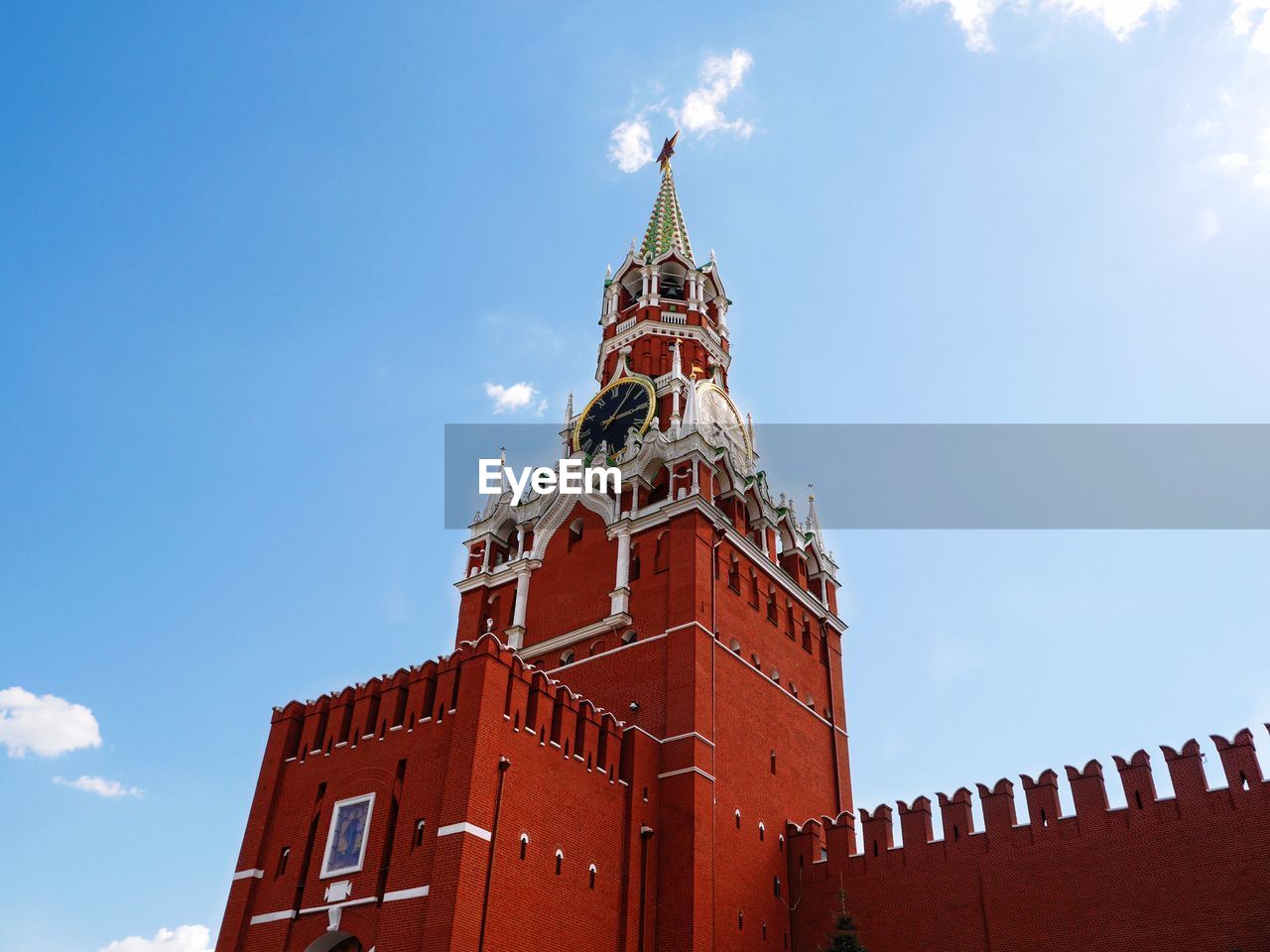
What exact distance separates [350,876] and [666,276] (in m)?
35.7

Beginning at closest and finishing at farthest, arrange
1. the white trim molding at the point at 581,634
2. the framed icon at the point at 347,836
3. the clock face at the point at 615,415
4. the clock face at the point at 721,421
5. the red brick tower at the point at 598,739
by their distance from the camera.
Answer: the red brick tower at the point at 598,739 < the framed icon at the point at 347,836 < the white trim molding at the point at 581,634 < the clock face at the point at 721,421 < the clock face at the point at 615,415

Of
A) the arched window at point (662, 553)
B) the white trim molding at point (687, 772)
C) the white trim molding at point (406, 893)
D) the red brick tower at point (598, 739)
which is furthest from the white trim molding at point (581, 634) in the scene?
the white trim molding at point (406, 893)

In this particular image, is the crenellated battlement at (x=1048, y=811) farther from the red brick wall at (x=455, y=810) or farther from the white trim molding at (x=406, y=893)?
the white trim molding at (x=406, y=893)

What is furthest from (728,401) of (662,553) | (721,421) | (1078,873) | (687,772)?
(1078,873)

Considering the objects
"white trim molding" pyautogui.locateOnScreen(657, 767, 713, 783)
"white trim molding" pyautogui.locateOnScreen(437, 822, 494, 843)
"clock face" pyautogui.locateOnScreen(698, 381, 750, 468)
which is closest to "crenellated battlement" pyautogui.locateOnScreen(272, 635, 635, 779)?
"white trim molding" pyautogui.locateOnScreen(657, 767, 713, 783)

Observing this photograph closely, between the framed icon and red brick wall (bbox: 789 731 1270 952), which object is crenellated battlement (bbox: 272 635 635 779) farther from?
red brick wall (bbox: 789 731 1270 952)

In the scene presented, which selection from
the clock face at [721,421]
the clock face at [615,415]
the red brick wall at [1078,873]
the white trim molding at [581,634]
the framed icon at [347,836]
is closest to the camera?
the red brick wall at [1078,873]

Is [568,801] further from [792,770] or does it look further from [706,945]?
[792,770]

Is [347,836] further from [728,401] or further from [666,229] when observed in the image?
[666,229]

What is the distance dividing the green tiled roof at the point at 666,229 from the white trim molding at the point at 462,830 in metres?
35.3

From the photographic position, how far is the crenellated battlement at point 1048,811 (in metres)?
28.9

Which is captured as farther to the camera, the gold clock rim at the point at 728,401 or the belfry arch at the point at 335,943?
the gold clock rim at the point at 728,401

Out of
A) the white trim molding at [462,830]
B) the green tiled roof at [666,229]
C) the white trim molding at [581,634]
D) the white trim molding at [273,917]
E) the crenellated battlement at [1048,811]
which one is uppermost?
the green tiled roof at [666,229]

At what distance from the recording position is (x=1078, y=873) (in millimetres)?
29844
